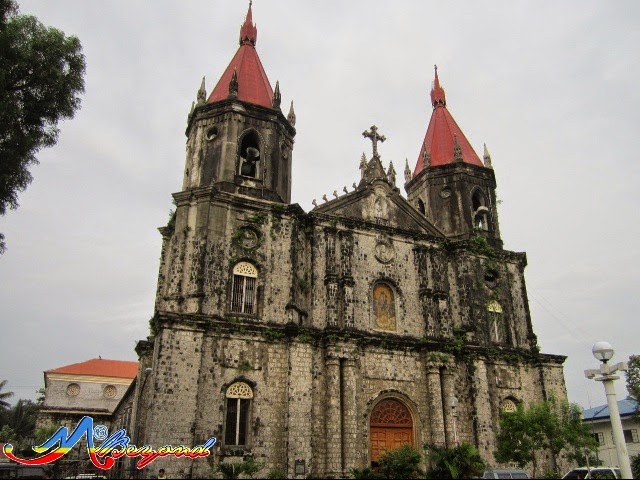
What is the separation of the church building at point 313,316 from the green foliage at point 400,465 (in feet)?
6.59

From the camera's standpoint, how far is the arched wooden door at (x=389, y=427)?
20031mm

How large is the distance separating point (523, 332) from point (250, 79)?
16.8 m

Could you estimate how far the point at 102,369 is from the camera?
48562 mm

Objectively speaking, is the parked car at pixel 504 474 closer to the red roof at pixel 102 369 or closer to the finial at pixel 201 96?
the finial at pixel 201 96

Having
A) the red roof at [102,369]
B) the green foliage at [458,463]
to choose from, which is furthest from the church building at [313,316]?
the red roof at [102,369]

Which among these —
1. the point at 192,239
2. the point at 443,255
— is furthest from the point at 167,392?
the point at 443,255

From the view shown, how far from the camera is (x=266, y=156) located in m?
22.6

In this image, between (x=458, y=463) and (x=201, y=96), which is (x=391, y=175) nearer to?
(x=201, y=96)

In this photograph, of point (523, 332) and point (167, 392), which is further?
point (523, 332)

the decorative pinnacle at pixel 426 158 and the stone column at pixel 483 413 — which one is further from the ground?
the decorative pinnacle at pixel 426 158

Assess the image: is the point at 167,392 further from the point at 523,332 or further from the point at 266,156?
the point at 523,332

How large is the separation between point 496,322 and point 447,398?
491 cm

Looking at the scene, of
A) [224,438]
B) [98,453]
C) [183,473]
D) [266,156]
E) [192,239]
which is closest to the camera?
[98,453]

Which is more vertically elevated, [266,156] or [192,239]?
[266,156]
